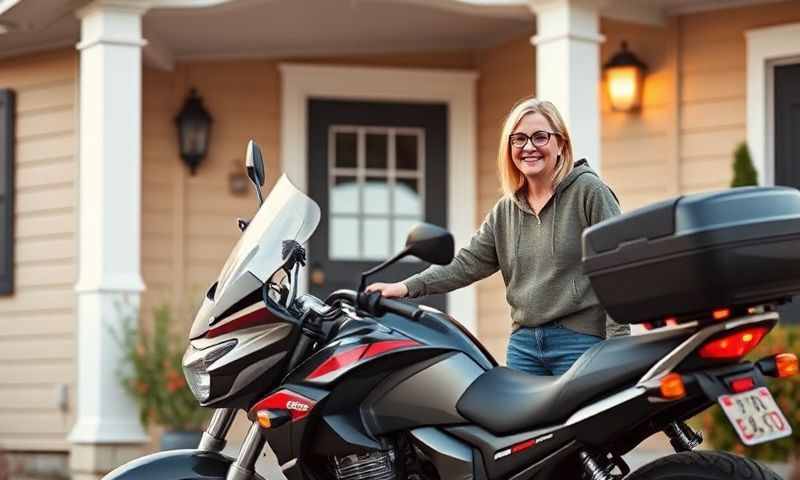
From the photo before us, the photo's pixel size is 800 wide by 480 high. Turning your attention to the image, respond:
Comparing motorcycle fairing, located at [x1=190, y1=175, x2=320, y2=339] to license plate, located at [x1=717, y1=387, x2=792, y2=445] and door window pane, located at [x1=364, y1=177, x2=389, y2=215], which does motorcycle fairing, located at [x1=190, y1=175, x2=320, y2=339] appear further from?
door window pane, located at [x1=364, y1=177, x2=389, y2=215]

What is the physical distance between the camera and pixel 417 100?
10234 millimetres

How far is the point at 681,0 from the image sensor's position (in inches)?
340

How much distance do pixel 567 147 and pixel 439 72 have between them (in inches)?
241

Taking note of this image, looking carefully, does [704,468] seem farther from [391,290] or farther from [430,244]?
[391,290]

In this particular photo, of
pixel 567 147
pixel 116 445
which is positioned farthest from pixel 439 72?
pixel 567 147

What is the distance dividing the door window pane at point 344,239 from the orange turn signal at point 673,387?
6.98 metres

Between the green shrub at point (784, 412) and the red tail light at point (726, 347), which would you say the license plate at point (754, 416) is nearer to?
the red tail light at point (726, 347)

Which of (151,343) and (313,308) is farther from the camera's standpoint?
(151,343)

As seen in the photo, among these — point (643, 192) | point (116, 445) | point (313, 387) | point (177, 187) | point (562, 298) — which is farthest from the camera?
point (177, 187)

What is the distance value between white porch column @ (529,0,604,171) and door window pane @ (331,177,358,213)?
231 centimetres

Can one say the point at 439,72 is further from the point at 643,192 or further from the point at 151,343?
the point at 151,343

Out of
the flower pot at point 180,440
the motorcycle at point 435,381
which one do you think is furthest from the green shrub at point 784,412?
the motorcycle at point 435,381

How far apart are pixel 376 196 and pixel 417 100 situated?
0.72 metres

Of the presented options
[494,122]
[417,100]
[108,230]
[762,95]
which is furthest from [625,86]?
[108,230]
